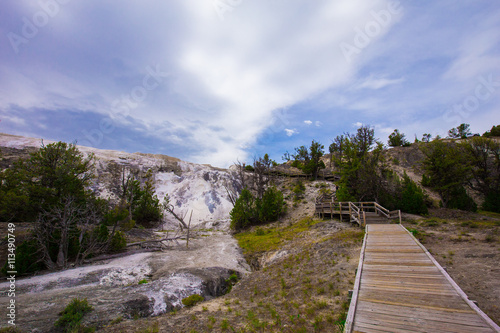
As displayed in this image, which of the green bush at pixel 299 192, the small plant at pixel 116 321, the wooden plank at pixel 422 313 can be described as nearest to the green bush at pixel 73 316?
the small plant at pixel 116 321

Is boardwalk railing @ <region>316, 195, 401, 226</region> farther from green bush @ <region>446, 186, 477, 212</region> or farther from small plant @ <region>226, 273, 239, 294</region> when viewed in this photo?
small plant @ <region>226, 273, 239, 294</region>

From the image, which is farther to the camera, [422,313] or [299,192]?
[299,192]

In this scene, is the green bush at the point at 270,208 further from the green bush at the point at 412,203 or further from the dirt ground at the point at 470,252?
the dirt ground at the point at 470,252

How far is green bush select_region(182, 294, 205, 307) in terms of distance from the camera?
370 inches

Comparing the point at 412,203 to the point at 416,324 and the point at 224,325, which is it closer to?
the point at 416,324

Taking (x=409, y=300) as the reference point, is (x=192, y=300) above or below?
below

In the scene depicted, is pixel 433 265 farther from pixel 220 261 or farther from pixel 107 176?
pixel 107 176

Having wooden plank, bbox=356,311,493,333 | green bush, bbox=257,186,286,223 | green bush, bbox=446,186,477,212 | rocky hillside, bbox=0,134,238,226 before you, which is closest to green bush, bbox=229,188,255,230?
green bush, bbox=257,186,286,223

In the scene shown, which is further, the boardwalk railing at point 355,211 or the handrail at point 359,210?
the boardwalk railing at point 355,211

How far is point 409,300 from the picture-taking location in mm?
5723

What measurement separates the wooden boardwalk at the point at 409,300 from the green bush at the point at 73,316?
26.7ft

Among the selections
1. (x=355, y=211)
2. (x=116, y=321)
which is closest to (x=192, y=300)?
(x=116, y=321)

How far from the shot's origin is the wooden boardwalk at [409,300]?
15.3 ft

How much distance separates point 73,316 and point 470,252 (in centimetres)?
1767
